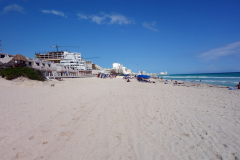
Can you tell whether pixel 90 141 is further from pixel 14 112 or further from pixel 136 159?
pixel 14 112

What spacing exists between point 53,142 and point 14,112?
259cm

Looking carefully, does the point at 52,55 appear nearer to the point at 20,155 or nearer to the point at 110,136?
the point at 20,155

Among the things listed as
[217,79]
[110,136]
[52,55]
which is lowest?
[110,136]

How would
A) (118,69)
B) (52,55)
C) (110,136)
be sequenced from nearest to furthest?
(110,136) → (52,55) → (118,69)

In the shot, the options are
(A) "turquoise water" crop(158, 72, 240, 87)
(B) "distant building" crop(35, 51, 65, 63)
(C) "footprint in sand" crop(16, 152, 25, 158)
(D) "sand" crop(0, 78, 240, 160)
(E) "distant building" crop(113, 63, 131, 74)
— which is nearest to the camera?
(C) "footprint in sand" crop(16, 152, 25, 158)

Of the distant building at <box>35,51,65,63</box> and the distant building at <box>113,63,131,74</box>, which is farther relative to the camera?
the distant building at <box>113,63,131,74</box>

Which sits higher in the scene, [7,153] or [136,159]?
[7,153]

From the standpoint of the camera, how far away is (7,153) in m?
2.34

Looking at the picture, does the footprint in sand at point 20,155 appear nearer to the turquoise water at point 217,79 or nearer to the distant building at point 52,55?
the turquoise water at point 217,79

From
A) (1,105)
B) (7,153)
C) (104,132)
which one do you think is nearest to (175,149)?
(104,132)

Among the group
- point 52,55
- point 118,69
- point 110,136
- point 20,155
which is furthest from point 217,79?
point 52,55

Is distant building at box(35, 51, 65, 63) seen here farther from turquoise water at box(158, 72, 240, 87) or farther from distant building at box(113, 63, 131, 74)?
turquoise water at box(158, 72, 240, 87)

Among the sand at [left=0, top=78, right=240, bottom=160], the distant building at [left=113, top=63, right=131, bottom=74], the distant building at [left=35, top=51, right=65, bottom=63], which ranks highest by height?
the distant building at [left=35, top=51, right=65, bottom=63]

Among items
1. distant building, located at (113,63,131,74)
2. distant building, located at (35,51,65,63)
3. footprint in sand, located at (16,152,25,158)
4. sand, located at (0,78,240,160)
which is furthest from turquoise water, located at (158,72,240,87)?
distant building, located at (35,51,65,63)
